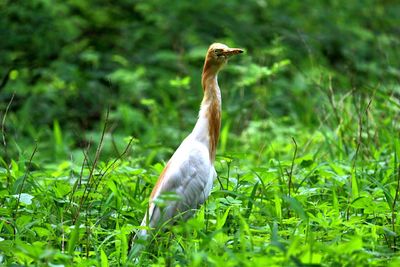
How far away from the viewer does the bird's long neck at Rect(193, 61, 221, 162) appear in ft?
13.9

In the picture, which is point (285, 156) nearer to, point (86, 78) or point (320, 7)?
point (86, 78)

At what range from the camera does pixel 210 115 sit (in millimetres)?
4324

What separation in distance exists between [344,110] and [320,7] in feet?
12.3

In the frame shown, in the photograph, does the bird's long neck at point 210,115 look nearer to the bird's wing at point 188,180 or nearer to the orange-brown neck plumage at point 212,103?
the orange-brown neck plumage at point 212,103

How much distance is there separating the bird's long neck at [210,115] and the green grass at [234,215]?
0.13m

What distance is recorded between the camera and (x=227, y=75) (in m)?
8.66

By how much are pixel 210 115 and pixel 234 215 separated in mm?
695

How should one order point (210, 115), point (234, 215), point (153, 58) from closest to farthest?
point (234, 215), point (210, 115), point (153, 58)

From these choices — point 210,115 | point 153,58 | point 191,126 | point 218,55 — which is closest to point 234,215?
point 210,115

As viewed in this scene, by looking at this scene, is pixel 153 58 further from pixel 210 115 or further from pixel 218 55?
pixel 210 115

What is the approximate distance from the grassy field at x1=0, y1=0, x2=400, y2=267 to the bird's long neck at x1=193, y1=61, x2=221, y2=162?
0.44ft

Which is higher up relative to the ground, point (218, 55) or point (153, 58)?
point (218, 55)

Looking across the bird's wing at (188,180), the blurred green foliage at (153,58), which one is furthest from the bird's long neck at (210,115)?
the blurred green foliage at (153,58)

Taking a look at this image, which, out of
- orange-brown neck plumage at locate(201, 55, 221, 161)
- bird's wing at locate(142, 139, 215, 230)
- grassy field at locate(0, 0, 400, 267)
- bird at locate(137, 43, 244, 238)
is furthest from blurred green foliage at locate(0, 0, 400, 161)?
bird's wing at locate(142, 139, 215, 230)
